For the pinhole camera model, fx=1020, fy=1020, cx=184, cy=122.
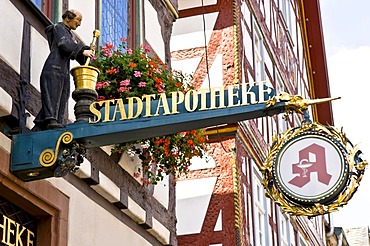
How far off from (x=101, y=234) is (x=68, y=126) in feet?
5.05

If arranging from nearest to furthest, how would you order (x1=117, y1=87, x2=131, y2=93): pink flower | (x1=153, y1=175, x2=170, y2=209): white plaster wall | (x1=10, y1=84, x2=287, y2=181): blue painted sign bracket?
(x1=10, y1=84, x2=287, y2=181): blue painted sign bracket → (x1=117, y1=87, x2=131, y2=93): pink flower → (x1=153, y1=175, x2=170, y2=209): white plaster wall

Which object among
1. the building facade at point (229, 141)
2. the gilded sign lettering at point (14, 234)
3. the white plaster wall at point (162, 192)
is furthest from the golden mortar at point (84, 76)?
the building facade at point (229, 141)

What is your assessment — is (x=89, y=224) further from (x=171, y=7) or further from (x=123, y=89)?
(x=171, y=7)

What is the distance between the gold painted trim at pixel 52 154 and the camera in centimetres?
641

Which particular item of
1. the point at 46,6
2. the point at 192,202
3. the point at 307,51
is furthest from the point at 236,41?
the point at 307,51

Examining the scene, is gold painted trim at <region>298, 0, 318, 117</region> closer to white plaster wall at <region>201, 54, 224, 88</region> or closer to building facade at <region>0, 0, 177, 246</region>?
white plaster wall at <region>201, 54, 224, 88</region>

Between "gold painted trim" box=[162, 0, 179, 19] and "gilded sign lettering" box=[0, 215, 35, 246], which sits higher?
"gold painted trim" box=[162, 0, 179, 19]

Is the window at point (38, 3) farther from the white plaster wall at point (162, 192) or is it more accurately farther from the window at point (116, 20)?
the white plaster wall at point (162, 192)

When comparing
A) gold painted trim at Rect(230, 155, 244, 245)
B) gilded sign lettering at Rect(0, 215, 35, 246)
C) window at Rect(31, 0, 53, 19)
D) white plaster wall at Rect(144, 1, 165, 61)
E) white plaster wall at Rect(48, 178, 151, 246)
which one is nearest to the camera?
gilded sign lettering at Rect(0, 215, 35, 246)

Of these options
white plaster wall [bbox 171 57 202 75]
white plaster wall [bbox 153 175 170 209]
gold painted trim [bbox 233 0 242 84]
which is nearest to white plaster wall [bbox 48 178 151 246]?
white plaster wall [bbox 153 175 170 209]

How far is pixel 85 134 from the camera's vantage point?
21.1 ft

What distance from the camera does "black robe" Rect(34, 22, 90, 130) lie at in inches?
263

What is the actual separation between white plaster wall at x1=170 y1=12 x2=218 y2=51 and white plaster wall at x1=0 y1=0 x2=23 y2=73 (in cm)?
810

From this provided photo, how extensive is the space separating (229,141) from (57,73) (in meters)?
7.18
